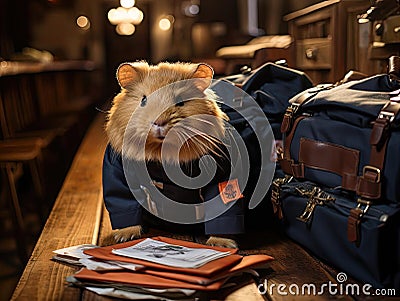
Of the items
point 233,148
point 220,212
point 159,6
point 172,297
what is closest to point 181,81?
point 233,148

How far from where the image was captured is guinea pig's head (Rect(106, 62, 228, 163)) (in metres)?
1.47

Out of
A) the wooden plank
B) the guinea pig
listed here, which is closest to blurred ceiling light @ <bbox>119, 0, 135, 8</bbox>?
the wooden plank

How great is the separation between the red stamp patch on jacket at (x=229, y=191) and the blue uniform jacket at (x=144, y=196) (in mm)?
11

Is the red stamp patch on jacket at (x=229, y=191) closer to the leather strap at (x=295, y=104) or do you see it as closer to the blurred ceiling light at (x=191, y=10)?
the leather strap at (x=295, y=104)

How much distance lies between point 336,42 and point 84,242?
180 cm

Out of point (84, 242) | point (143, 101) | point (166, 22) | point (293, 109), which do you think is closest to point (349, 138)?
point (293, 109)

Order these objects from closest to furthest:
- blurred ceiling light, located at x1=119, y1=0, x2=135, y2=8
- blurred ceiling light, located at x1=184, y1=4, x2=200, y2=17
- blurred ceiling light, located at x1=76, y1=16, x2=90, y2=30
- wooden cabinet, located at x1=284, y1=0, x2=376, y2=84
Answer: wooden cabinet, located at x1=284, y1=0, x2=376, y2=84 → blurred ceiling light, located at x1=119, y1=0, x2=135, y2=8 → blurred ceiling light, located at x1=184, y1=4, x2=200, y2=17 → blurred ceiling light, located at x1=76, y1=16, x2=90, y2=30

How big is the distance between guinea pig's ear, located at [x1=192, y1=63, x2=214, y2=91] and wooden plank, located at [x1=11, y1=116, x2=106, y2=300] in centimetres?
58

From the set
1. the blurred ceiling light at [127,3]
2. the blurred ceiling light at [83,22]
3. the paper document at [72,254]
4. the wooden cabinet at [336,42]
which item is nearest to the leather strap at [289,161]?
the paper document at [72,254]

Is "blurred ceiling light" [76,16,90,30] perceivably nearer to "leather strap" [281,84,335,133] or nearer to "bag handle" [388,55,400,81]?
"leather strap" [281,84,335,133]

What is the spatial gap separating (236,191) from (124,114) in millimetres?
383

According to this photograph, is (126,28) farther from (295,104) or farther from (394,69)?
(394,69)

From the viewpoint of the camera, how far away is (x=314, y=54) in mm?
3305

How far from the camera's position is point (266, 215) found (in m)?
1.84
